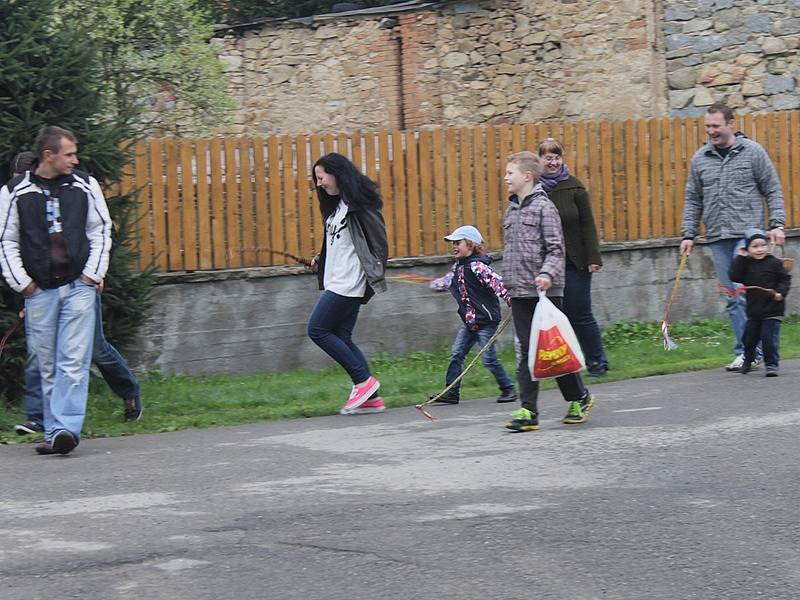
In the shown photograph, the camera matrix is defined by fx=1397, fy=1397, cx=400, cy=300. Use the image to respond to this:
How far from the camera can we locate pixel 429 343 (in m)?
13.0

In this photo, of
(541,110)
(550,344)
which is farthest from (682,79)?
(550,344)

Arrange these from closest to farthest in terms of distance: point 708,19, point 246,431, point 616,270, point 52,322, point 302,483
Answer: point 302,483
point 52,322
point 246,431
point 616,270
point 708,19

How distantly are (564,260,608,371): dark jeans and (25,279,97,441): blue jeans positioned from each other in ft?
14.7

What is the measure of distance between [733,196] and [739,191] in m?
0.06

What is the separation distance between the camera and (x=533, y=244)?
8461 millimetres

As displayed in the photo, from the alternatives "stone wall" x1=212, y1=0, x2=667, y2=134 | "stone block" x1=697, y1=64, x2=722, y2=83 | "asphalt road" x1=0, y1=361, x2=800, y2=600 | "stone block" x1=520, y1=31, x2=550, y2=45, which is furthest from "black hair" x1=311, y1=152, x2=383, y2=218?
"stone block" x1=520, y1=31, x2=550, y2=45

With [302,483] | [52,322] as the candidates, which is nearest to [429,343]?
[52,322]

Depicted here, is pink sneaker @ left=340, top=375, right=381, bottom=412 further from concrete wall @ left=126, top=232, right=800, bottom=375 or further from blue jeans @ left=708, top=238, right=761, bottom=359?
blue jeans @ left=708, top=238, right=761, bottom=359

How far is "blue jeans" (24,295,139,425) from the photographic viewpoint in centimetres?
896

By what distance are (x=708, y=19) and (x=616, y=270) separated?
267 inches

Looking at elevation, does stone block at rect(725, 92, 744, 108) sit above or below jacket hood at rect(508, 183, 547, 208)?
above

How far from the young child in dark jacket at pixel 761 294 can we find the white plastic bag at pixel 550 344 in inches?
116

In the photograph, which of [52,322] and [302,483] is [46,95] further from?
[302,483]

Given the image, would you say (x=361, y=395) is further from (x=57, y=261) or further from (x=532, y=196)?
(x=57, y=261)
